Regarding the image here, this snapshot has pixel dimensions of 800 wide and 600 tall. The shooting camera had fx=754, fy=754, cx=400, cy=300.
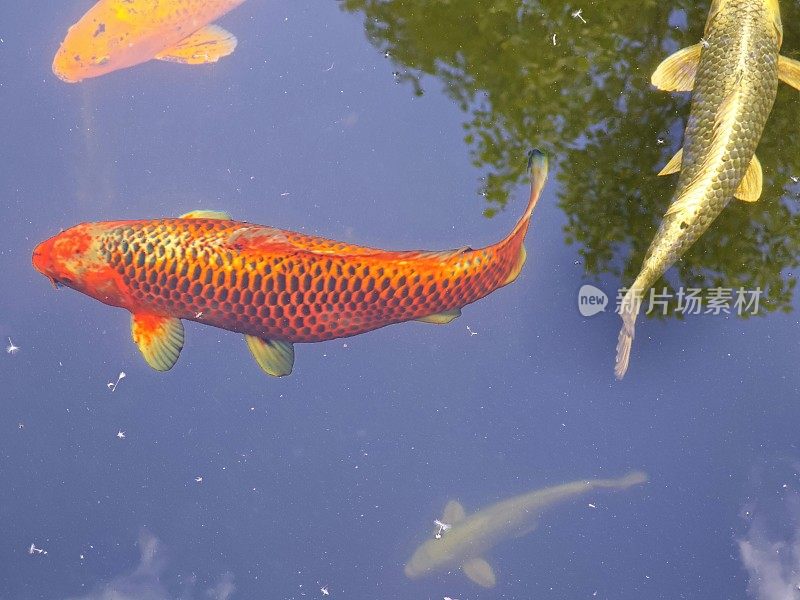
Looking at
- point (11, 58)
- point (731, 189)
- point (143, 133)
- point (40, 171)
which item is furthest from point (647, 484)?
point (11, 58)

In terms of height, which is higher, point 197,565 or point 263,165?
point 263,165

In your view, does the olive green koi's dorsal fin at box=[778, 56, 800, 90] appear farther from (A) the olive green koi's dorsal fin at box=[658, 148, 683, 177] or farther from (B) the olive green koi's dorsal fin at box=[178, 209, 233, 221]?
(B) the olive green koi's dorsal fin at box=[178, 209, 233, 221]

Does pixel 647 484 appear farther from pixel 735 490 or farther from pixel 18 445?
pixel 18 445

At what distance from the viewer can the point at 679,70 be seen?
2.34 meters

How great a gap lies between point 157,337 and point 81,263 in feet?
1.04

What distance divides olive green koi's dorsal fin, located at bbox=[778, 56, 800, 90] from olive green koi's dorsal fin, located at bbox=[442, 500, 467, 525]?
1655mm

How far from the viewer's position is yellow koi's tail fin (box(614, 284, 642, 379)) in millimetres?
2139

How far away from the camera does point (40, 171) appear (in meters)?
2.59

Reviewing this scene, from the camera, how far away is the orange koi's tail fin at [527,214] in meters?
2.31

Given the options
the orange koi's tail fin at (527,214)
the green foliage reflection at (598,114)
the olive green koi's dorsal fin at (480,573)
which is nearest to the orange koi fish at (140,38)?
the green foliage reflection at (598,114)

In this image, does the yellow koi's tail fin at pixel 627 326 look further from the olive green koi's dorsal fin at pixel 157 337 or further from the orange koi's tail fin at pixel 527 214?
the olive green koi's dorsal fin at pixel 157 337

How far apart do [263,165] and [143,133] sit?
0.44 metres

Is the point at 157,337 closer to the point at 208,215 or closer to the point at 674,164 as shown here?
the point at 208,215

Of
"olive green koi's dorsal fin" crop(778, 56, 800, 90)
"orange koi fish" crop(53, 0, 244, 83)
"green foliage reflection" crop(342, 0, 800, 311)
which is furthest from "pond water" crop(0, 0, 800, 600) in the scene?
"orange koi fish" crop(53, 0, 244, 83)
